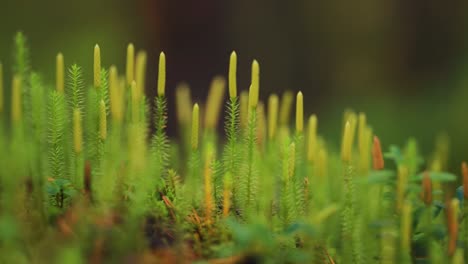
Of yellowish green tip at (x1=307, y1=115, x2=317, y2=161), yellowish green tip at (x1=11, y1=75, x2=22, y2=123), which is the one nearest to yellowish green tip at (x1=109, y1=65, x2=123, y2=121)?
yellowish green tip at (x1=11, y1=75, x2=22, y2=123)

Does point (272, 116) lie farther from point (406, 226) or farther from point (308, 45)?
point (308, 45)

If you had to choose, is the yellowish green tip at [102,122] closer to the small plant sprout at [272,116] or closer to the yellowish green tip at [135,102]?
the yellowish green tip at [135,102]

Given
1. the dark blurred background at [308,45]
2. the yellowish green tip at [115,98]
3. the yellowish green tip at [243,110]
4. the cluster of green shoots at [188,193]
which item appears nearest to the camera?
the cluster of green shoots at [188,193]

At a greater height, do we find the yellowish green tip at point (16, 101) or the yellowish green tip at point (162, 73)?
the yellowish green tip at point (162, 73)

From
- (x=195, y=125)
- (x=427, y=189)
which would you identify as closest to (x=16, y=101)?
(x=195, y=125)

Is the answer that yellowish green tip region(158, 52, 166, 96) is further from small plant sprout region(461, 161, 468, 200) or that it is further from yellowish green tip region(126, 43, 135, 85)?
small plant sprout region(461, 161, 468, 200)

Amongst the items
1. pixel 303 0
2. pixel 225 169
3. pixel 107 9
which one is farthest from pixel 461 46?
pixel 225 169

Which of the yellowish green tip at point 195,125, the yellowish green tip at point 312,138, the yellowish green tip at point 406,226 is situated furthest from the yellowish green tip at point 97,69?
the yellowish green tip at point 406,226
